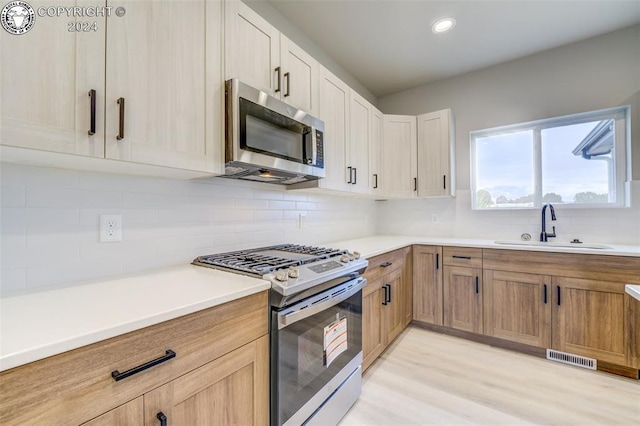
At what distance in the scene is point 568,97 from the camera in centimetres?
261

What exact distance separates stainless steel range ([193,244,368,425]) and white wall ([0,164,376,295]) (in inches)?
7.5

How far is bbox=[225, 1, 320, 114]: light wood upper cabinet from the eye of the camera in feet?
4.52

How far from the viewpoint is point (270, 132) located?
152 centimetres

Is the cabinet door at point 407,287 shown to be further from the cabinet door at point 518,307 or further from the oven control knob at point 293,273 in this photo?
the oven control knob at point 293,273

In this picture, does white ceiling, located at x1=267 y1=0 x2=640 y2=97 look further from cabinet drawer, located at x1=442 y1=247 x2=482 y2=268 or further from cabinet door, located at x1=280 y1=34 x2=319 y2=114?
cabinet drawer, located at x1=442 y1=247 x2=482 y2=268

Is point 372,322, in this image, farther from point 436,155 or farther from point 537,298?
point 436,155

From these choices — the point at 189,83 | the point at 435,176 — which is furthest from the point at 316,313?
the point at 435,176

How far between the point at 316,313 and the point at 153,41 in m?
1.37

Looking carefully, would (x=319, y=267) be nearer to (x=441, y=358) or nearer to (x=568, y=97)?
(x=441, y=358)

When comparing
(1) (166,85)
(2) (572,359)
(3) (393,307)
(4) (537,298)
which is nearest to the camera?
(1) (166,85)

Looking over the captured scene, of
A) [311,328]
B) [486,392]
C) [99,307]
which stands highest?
[99,307]

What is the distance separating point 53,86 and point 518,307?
10.4ft

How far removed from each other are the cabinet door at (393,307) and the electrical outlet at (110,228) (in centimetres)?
178

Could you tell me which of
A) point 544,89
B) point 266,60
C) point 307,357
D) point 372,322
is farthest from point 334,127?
point 544,89
